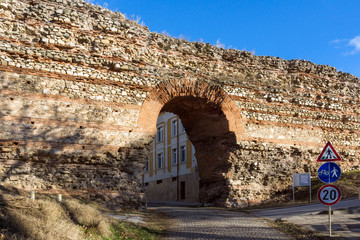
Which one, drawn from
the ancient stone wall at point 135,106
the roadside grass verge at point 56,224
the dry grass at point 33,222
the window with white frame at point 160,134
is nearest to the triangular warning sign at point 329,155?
the roadside grass verge at point 56,224

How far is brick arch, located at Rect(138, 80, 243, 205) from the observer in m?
12.9

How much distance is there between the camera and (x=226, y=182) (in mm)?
13852

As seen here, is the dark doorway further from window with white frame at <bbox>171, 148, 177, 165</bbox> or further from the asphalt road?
the asphalt road

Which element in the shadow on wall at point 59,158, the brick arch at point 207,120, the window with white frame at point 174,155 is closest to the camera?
the shadow on wall at point 59,158

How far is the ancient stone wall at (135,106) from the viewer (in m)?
11.0

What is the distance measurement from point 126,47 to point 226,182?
19.9 feet

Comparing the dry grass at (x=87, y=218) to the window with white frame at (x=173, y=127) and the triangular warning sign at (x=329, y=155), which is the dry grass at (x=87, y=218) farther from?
the window with white frame at (x=173, y=127)

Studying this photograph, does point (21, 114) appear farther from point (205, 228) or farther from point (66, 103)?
point (205, 228)

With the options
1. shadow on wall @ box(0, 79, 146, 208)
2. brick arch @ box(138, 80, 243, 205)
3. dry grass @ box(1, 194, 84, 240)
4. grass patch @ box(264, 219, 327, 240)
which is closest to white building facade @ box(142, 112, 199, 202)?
brick arch @ box(138, 80, 243, 205)

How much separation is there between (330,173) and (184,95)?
277 inches

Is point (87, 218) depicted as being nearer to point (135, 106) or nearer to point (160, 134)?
point (135, 106)

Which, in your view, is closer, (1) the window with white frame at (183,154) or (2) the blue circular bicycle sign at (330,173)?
(2) the blue circular bicycle sign at (330,173)

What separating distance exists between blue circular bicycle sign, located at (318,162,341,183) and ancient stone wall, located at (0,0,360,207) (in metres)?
6.15

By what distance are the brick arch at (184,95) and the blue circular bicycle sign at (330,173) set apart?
6301 millimetres
